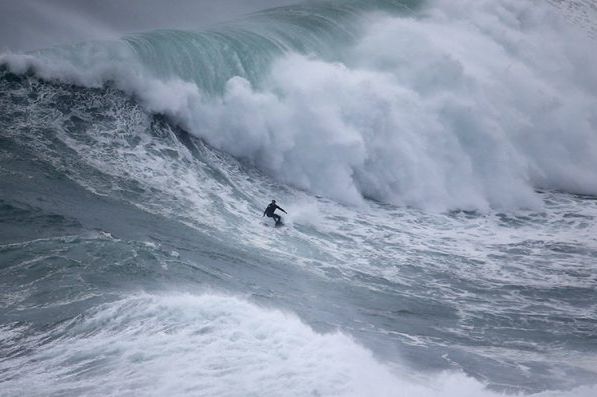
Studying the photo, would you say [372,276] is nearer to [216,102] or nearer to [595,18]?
[216,102]

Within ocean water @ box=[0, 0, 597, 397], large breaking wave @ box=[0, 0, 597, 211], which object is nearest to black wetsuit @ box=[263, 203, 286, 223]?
ocean water @ box=[0, 0, 597, 397]

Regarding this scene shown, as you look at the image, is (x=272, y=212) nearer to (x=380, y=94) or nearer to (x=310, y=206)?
(x=310, y=206)

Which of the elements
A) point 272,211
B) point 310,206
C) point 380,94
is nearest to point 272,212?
point 272,211

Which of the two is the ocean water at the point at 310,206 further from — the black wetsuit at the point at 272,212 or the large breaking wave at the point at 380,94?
the black wetsuit at the point at 272,212

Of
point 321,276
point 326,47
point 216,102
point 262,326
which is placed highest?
point 326,47

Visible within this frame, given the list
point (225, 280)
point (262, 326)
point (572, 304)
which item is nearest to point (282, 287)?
point (225, 280)

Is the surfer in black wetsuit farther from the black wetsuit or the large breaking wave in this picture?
the large breaking wave

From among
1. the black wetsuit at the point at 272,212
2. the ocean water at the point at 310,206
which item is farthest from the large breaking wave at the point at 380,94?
the black wetsuit at the point at 272,212
